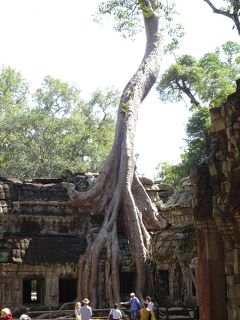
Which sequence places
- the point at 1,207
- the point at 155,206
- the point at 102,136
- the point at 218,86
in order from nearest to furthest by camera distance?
1. the point at 1,207
2. the point at 155,206
3. the point at 218,86
4. the point at 102,136

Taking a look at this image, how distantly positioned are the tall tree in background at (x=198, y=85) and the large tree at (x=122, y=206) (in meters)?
4.96

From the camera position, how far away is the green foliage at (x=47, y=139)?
1312 inches

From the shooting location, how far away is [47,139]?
3409 cm

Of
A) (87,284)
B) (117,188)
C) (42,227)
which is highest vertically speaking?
(117,188)

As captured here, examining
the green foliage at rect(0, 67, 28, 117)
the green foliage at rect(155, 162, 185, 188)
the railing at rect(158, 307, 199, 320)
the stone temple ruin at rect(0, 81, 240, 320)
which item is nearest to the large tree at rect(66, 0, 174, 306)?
the stone temple ruin at rect(0, 81, 240, 320)

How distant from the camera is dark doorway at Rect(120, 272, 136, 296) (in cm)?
2001

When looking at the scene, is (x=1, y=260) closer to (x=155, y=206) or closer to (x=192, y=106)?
(x=155, y=206)

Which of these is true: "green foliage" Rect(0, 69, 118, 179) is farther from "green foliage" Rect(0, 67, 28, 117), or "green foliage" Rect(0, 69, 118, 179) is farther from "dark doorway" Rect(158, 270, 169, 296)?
"dark doorway" Rect(158, 270, 169, 296)

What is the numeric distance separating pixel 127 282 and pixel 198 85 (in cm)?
1339

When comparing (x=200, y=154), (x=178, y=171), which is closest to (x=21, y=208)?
(x=200, y=154)

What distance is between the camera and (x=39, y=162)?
A: 33.5 m

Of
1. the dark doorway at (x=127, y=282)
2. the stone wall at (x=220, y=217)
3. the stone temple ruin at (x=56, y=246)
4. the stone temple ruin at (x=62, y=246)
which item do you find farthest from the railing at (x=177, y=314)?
the stone wall at (x=220, y=217)

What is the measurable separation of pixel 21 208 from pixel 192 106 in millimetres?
13494

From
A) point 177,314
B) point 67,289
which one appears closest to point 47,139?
point 67,289
